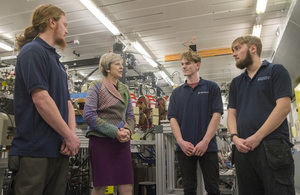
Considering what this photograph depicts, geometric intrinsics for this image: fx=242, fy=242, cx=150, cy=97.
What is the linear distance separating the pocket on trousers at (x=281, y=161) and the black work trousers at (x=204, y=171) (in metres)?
0.54

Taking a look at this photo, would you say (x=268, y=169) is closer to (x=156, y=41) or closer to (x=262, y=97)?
(x=262, y=97)

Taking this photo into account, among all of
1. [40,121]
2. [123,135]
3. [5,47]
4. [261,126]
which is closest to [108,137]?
[123,135]

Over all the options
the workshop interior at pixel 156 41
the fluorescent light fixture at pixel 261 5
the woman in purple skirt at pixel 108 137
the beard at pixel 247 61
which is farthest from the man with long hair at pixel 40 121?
the fluorescent light fixture at pixel 261 5

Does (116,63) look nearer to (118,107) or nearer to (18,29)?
(118,107)

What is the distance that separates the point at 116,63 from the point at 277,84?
1.15 metres

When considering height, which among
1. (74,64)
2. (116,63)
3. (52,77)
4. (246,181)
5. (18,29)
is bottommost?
(246,181)

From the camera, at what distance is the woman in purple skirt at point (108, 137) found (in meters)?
1.66

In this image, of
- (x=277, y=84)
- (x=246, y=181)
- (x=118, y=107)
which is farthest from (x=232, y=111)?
(x=118, y=107)

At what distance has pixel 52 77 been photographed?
47.2 inches

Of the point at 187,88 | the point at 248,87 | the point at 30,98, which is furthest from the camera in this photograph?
the point at 187,88

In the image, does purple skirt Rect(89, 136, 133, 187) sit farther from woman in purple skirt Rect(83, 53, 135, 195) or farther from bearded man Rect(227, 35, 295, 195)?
bearded man Rect(227, 35, 295, 195)

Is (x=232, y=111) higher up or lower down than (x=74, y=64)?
lower down

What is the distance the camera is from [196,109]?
6.49 ft

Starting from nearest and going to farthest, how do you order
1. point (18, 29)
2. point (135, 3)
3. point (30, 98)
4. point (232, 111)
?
point (30, 98), point (232, 111), point (135, 3), point (18, 29)
